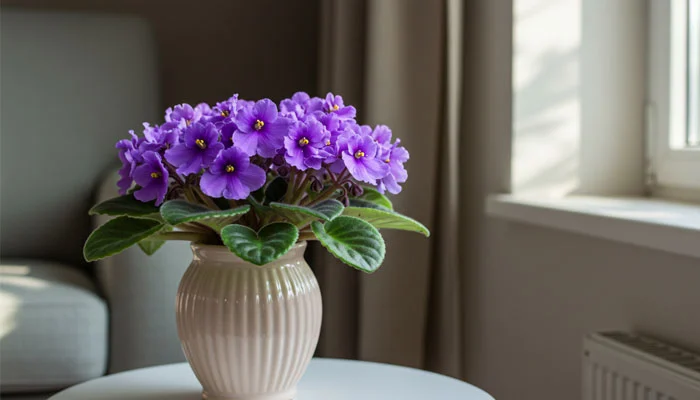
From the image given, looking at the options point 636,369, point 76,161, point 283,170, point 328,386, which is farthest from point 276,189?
point 76,161

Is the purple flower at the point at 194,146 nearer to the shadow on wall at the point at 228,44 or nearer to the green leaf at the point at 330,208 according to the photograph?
the green leaf at the point at 330,208

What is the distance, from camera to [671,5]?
1540mm

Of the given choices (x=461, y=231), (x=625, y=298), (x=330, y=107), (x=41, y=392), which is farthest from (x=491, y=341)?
(x=330, y=107)

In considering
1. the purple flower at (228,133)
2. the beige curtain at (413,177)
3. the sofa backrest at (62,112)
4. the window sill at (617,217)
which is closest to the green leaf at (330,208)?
the purple flower at (228,133)

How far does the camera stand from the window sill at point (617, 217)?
1.07 meters

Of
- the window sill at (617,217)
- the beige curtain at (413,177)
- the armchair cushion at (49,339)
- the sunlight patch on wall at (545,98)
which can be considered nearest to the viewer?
the window sill at (617,217)

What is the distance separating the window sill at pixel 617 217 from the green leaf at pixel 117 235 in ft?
2.09

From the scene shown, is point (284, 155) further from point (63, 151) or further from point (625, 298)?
point (63, 151)

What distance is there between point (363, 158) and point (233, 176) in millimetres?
126

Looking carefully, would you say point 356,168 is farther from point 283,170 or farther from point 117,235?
point 117,235

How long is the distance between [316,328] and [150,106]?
150 cm

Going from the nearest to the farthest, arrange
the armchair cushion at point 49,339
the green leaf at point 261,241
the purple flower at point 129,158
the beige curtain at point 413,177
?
the green leaf at point 261,241
the purple flower at point 129,158
the armchair cushion at point 49,339
the beige curtain at point 413,177

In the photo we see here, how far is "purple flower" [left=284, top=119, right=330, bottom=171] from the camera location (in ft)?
2.64

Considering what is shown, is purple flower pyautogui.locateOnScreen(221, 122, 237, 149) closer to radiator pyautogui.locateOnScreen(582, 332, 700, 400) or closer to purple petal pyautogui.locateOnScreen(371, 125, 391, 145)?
purple petal pyautogui.locateOnScreen(371, 125, 391, 145)
